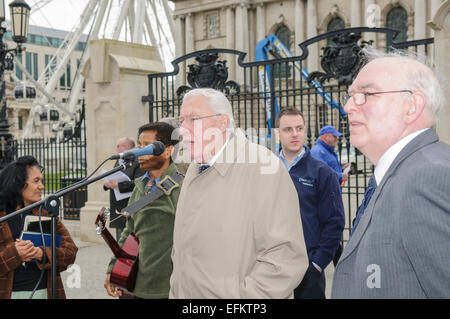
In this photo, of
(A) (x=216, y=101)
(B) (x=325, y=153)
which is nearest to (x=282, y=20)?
(B) (x=325, y=153)

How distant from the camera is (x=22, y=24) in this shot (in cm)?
883

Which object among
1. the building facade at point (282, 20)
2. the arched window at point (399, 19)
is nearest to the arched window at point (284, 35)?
the building facade at point (282, 20)

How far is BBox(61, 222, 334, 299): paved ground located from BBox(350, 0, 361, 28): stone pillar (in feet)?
117

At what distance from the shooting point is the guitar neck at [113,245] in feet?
10.3

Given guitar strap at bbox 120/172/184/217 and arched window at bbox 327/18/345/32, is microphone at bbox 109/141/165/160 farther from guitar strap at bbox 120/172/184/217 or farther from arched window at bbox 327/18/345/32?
arched window at bbox 327/18/345/32

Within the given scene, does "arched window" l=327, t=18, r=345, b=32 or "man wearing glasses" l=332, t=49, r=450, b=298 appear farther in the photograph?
"arched window" l=327, t=18, r=345, b=32

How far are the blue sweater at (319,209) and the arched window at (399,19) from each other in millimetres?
38250

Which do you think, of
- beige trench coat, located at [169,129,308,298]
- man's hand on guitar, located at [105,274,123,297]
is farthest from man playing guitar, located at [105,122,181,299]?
beige trench coat, located at [169,129,308,298]

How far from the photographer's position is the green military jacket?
3297 mm

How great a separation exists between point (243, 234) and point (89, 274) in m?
5.08

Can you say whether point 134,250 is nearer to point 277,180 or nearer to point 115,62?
point 277,180

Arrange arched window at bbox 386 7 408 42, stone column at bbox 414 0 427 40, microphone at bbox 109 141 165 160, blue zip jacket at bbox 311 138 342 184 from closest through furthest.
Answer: microphone at bbox 109 141 165 160, blue zip jacket at bbox 311 138 342 184, stone column at bbox 414 0 427 40, arched window at bbox 386 7 408 42

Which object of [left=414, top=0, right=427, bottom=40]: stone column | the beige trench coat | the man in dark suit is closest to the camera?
the beige trench coat

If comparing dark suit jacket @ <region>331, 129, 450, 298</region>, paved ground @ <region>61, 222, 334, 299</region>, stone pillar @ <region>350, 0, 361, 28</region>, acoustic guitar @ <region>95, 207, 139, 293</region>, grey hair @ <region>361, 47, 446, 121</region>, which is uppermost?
stone pillar @ <region>350, 0, 361, 28</region>
